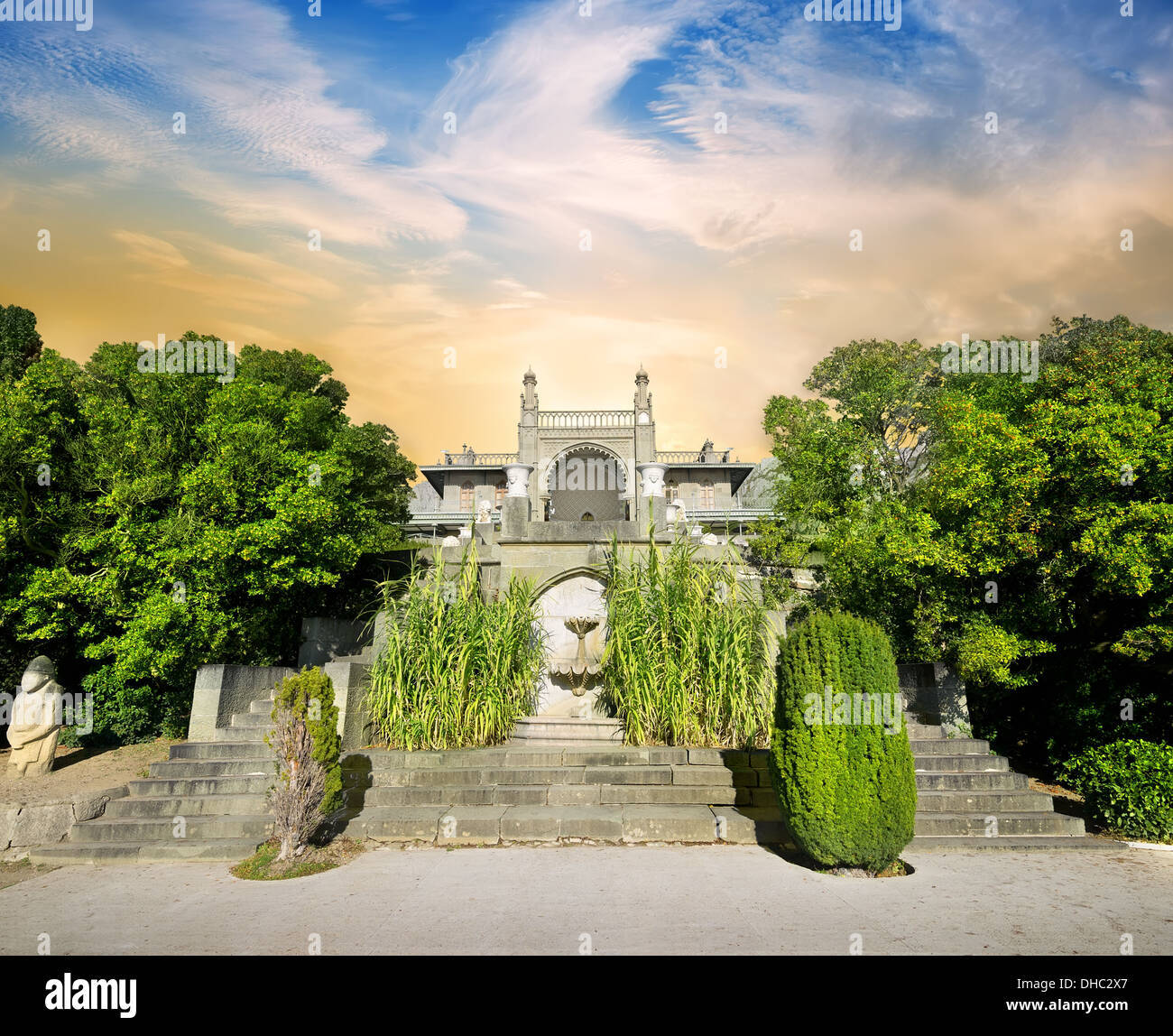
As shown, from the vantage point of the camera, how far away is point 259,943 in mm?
4773

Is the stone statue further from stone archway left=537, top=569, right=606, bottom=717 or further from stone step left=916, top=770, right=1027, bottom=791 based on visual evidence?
stone step left=916, top=770, right=1027, bottom=791

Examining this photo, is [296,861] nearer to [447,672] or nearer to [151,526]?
[447,672]

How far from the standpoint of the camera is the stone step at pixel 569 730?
9.50m

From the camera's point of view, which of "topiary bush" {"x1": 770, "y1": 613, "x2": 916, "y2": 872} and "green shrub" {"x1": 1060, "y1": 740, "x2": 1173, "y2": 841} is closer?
"topiary bush" {"x1": 770, "y1": 613, "x2": 916, "y2": 872}

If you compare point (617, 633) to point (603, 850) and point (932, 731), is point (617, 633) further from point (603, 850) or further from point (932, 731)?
point (932, 731)

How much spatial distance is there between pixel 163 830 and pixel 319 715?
2.73 meters

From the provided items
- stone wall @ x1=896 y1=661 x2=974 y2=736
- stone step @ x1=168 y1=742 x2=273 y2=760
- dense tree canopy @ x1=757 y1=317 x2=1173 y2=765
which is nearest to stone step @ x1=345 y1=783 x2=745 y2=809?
stone step @ x1=168 y1=742 x2=273 y2=760

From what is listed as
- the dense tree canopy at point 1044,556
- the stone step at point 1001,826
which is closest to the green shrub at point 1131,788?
the stone step at point 1001,826

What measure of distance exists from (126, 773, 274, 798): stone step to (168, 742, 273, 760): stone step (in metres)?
0.66

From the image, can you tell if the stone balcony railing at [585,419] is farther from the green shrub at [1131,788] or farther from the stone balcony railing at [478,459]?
the green shrub at [1131,788]

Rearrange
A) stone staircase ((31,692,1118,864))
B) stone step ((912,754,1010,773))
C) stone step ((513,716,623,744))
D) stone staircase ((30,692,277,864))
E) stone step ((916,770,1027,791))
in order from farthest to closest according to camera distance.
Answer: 1. stone step ((513,716,623,744))
2. stone step ((912,754,1010,773))
3. stone step ((916,770,1027,791))
4. stone staircase ((30,692,277,864))
5. stone staircase ((31,692,1118,864))

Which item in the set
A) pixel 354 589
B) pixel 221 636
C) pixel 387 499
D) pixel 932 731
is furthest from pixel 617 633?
pixel 387 499

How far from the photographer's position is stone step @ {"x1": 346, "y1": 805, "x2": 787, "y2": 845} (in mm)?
7262

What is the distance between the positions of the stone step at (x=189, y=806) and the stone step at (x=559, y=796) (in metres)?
1.19
